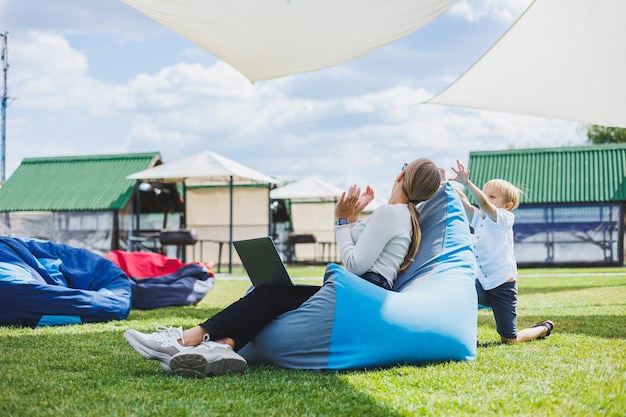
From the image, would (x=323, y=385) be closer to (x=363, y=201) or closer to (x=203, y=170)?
(x=363, y=201)

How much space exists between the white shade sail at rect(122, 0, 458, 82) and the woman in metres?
2.58

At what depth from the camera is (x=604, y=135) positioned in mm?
29078

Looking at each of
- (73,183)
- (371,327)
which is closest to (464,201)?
(371,327)

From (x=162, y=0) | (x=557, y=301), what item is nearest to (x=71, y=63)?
(x=162, y=0)

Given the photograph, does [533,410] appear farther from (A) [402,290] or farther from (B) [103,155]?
(B) [103,155]

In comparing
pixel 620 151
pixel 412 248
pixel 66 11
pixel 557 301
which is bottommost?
pixel 557 301

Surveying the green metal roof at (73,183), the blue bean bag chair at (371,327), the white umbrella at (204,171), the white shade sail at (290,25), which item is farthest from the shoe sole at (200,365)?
the green metal roof at (73,183)

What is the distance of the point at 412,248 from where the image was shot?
340 cm

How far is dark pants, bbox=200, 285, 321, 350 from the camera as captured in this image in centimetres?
305

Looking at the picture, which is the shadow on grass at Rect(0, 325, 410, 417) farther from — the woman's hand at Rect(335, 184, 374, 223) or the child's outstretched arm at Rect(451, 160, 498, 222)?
the child's outstretched arm at Rect(451, 160, 498, 222)

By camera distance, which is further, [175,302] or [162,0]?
[175,302]

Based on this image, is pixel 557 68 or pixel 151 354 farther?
pixel 557 68

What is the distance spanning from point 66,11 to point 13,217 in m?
9.98

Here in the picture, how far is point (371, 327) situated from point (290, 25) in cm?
347
